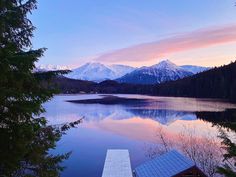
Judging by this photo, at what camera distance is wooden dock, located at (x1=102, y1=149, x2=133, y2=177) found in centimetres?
3028

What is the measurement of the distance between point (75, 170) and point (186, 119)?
4693 centimetres

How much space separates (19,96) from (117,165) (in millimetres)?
25334

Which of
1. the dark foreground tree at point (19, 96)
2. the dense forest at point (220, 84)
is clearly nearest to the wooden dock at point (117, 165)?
the dark foreground tree at point (19, 96)

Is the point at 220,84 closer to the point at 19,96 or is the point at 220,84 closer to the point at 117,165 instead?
the point at 117,165

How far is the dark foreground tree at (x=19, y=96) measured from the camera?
9086mm

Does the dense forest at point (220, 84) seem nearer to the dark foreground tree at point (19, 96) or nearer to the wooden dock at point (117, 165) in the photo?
the wooden dock at point (117, 165)

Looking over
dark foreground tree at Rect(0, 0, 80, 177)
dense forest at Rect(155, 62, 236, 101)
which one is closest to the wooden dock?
dark foreground tree at Rect(0, 0, 80, 177)

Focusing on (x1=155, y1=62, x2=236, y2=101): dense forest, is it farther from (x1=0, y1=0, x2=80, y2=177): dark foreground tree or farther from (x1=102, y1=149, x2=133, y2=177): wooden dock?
(x1=0, y1=0, x2=80, y2=177): dark foreground tree

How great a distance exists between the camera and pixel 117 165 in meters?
33.7

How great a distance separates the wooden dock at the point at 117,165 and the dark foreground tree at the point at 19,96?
19400 millimetres

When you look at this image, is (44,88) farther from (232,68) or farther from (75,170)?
(232,68)

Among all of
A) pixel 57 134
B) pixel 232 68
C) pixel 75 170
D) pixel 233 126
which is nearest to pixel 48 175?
pixel 57 134

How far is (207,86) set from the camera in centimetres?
19250

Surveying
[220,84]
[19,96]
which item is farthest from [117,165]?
[220,84]
